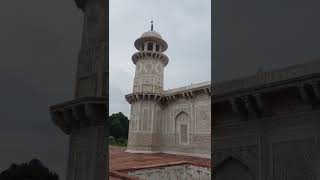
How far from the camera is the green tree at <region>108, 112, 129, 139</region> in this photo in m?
0.29

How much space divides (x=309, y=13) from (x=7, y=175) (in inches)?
17.8

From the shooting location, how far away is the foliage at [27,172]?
0.21 m

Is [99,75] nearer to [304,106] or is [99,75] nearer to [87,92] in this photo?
[87,92]

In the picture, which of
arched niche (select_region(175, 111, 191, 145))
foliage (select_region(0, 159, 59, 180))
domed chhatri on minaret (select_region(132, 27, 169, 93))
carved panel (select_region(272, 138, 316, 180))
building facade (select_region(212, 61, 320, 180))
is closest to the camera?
foliage (select_region(0, 159, 59, 180))

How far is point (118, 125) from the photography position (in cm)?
30

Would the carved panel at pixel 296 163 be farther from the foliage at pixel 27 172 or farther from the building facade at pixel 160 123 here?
the foliage at pixel 27 172

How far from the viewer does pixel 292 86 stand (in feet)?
3.58

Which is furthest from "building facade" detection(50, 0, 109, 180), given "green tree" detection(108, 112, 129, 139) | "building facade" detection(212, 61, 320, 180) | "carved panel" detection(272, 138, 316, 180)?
"carved panel" detection(272, 138, 316, 180)

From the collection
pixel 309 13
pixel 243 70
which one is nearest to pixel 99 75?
pixel 243 70

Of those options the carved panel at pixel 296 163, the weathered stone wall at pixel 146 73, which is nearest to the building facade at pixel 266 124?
the carved panel at pixel 296 163

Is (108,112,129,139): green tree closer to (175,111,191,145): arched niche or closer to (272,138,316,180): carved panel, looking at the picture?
(175,111,191,145): arched niche

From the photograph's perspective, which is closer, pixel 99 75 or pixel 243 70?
pixel 99 75

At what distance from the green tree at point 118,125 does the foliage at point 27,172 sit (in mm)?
75

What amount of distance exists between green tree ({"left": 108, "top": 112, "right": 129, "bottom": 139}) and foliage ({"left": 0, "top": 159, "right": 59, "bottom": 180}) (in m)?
0.07
